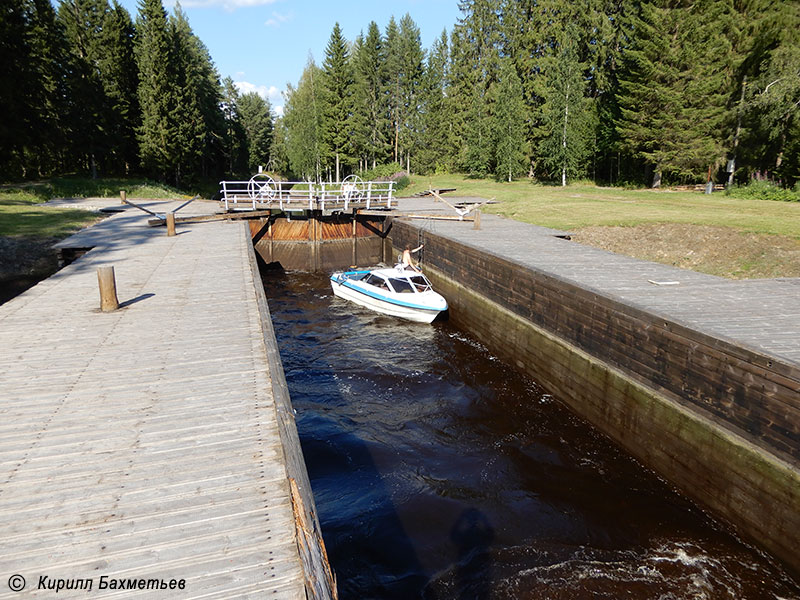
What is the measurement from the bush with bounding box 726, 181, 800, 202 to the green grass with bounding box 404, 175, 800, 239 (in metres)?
0.54

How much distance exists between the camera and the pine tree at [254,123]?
4126 inches

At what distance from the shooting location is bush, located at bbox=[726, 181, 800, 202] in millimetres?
27406

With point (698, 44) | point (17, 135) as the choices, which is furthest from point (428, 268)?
point (17, 135)

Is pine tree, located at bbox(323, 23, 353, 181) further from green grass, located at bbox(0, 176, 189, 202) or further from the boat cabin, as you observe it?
the boat cabin

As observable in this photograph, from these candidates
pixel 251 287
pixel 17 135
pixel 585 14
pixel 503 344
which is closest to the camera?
pixel 251 287

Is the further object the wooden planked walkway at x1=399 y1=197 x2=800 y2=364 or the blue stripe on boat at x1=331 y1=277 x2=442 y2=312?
→ the blue stripe on boat at x1=331 y1=277 x2=442 y2=312

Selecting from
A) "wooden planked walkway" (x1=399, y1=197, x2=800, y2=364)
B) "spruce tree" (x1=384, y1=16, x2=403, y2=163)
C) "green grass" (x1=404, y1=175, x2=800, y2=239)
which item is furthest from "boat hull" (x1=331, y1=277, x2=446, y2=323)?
"spruce tree" (x1=384, y1=16, x2=403, y2=163)

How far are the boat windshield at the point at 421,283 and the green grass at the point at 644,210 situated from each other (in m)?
7.69

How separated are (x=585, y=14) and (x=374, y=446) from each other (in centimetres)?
5736

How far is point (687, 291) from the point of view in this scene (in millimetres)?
11852

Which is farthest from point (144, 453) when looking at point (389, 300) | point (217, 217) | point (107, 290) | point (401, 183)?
point (401, 183)

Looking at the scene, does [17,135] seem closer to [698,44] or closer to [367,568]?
[367,568]

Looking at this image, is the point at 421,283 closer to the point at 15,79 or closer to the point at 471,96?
the point at 15,79

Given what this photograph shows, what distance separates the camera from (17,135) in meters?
33.7
